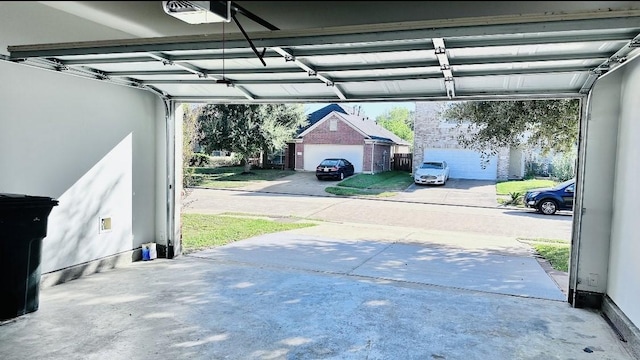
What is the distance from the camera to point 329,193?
2055 cm

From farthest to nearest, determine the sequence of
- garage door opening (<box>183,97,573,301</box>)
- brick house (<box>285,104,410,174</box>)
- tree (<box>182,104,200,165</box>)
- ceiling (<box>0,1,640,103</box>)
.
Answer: brick house (<box>285,104,410,174</box>) < tree (<box>182,104,200,165</box>) < garage door opening (<box>183,97,573,301</box>) < ceiling (<box>0,1,640,103</box>)

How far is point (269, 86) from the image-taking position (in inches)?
225

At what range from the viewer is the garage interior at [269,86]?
11.1ft

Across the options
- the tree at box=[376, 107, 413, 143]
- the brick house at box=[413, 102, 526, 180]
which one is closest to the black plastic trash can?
the brick house at box=[413, 102, 526, 180]

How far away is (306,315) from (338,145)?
24172 millimetres

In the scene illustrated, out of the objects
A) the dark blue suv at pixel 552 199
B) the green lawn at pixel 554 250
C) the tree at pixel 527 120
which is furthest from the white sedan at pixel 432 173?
the tree at pixel 527 120

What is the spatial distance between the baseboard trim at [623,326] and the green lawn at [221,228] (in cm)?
649

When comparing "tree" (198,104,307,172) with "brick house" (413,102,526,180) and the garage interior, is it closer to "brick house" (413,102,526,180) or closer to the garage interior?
"brick house" (413,102,526,180)

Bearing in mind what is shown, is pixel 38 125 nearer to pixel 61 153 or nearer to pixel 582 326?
pixel 61 153

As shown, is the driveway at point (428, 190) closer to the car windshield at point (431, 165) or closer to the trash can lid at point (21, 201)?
the car windshield at point (431, 165)

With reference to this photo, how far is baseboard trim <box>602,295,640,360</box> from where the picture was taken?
152 inches

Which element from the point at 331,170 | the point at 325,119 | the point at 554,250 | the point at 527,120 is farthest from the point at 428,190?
the point at 527,120

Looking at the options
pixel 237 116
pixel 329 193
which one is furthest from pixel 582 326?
pixel 237 116

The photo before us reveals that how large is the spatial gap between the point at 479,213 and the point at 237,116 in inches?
562
